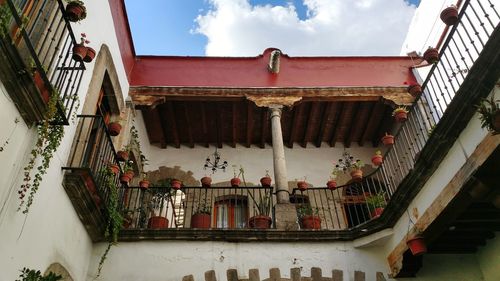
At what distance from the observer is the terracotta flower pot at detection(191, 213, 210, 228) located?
8.12 m

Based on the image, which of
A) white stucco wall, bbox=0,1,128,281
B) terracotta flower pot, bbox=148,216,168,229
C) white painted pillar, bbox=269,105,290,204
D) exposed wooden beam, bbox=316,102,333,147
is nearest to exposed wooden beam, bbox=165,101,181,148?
white painted pillar, bbox=269,105,290,204

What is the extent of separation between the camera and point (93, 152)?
6.57 m

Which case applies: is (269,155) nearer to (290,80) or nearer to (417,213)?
(290,80)

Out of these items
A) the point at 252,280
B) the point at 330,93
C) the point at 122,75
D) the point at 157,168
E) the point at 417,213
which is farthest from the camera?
the point at 157,168

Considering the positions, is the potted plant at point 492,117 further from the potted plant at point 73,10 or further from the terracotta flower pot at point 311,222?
the potted plant at point 73,10

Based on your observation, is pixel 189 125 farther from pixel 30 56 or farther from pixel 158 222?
pixel 30 56

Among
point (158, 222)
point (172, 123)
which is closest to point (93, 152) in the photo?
point (158, 222)

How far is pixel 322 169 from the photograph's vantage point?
36.2 feet

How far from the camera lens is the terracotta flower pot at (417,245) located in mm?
5703

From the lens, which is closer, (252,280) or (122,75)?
(252,280)

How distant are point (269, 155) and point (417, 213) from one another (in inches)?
225

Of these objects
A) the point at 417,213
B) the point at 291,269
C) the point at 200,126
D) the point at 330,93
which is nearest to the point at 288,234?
the point at 291,269

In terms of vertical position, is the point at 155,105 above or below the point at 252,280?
above

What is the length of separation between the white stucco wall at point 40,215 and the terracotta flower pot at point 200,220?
198 cm
